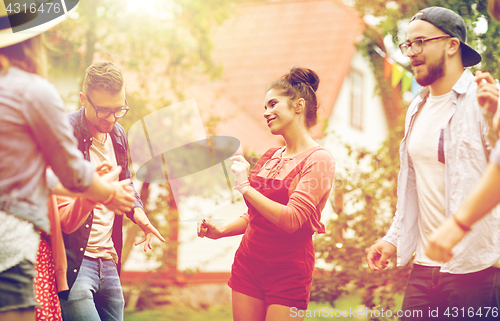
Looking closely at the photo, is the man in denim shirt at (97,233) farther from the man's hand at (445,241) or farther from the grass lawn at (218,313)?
the grass lawn at (218,313)

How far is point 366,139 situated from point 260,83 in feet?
10.4

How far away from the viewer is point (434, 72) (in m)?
2.21

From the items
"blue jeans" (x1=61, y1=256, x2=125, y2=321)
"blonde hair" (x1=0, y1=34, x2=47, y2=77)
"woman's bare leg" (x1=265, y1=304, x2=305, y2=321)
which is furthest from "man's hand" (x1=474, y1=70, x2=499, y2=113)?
"blue jeans" (x1=61, y1=256, x2=125, y2=321)

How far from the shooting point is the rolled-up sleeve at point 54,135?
155 cm

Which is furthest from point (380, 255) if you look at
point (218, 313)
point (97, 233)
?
point (218, 313)

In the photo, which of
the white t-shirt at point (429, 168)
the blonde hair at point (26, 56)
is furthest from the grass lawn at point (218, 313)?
the blonde hair at point (26, 56)

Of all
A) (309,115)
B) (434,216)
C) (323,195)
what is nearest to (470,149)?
(434,216)

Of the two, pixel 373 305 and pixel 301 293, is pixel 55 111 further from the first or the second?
pixel 373 305

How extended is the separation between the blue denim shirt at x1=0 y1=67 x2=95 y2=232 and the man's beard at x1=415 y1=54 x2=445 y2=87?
1605mm

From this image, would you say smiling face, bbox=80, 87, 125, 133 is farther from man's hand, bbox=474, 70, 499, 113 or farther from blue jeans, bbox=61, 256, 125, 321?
man's hand, bbox=474, 70, 499, 113

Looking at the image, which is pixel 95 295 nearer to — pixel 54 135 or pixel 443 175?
pixel 54 135

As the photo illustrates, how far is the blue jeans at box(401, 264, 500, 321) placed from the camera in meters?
2.00

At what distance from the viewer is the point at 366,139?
1102 cm

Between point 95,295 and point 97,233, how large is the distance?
1.14 ft
